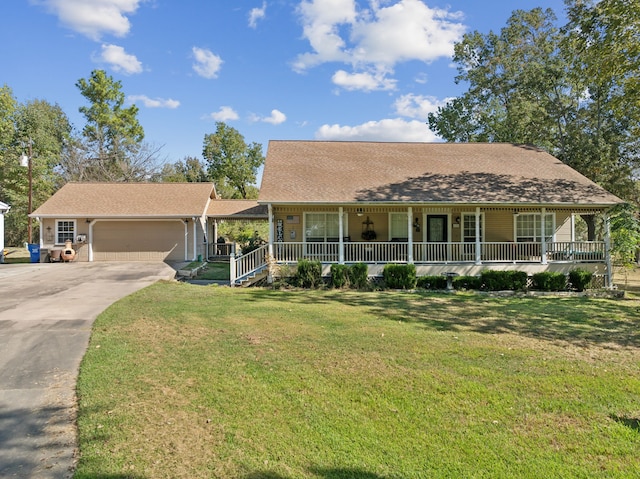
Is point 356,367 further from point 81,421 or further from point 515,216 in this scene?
point 515,216

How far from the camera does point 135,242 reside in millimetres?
20375

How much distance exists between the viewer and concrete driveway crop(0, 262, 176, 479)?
3.47 m

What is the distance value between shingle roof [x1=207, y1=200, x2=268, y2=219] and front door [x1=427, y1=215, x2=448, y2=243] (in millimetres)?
8731

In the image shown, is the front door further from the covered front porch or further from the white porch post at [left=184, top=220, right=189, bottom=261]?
the white porch post at [left=184, top=220, right=189, bottom=261]

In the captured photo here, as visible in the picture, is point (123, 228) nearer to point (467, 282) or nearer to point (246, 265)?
point (246, 265)

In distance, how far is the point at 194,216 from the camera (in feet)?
65.7

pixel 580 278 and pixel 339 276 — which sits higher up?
pixel 339 276


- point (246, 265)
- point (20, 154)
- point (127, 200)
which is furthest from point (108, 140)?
point (246, 265)

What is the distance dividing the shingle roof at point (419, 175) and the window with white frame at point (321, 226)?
151cm

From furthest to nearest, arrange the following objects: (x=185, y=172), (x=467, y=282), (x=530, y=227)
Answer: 1. (x=185, y=172)
2. (x=530, y=227)
3. (x=467, y=282)

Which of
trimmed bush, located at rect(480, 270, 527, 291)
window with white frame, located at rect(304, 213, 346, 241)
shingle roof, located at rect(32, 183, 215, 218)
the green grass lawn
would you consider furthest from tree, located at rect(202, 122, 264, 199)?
the green grass lawn

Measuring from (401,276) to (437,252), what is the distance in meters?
2.79

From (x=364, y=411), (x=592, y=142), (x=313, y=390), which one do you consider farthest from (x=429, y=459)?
(x=592, y=142)

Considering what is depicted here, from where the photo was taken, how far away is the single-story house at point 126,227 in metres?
20.0
